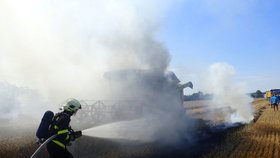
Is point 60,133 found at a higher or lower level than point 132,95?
lower

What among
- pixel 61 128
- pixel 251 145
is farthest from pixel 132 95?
pixel 61 128

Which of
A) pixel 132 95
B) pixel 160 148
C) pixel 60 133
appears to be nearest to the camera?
pixel 60 133

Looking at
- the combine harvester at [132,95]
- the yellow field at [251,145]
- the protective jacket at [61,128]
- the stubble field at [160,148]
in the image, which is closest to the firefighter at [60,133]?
the protective jacket at [61,128]

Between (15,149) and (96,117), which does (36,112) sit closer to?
(96,117)

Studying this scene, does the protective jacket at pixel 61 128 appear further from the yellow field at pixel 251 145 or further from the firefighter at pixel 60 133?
the yellow field at pixel 251 145

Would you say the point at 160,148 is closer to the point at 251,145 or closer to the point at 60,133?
the point at 251,145

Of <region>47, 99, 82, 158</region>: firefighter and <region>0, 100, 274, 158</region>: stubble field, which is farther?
<region>0, 100, 274, 158</region>: stubble field

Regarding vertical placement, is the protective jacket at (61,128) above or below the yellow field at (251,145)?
above

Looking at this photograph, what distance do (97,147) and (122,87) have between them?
1226 cm

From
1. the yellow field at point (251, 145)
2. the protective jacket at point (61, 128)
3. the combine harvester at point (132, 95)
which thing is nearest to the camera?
the protective jacket at point (61, 128)

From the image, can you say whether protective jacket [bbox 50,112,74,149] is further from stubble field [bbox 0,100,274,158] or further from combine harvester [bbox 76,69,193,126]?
combine harvester [bbox 76,69,193,126]

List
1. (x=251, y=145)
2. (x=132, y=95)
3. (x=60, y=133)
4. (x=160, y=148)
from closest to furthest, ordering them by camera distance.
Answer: (x=60, y=133) → (x=160, y=148) → (x=251, y=145) → (x=132, y=95)

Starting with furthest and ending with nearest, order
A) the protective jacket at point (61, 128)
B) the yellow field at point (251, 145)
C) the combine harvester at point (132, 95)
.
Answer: the combine harvester at point (132, 95) < the yellow field at point (251, 145) < the protective jacket at point (61, 128)

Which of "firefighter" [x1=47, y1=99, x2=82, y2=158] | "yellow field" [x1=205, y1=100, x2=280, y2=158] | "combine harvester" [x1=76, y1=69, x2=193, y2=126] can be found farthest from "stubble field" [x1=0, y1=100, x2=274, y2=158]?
"combine harvester" [x1=76, y1=69, x2=193, y2=126]
